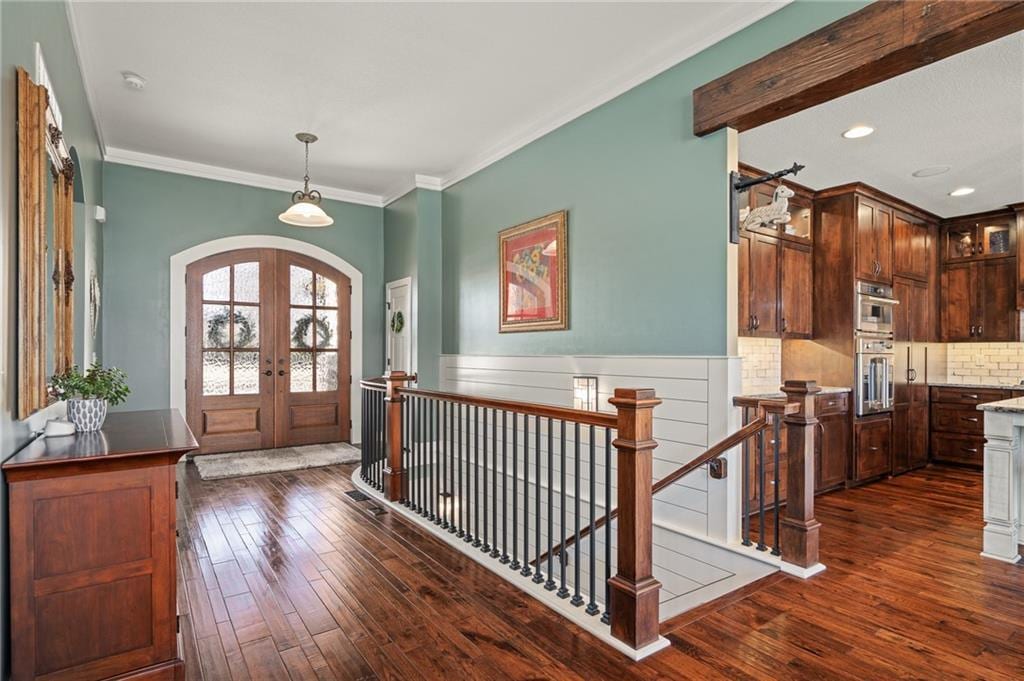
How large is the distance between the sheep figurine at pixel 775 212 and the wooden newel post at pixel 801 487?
108 centimetres

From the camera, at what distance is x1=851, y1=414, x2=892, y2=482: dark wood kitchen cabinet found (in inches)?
Answer: 188

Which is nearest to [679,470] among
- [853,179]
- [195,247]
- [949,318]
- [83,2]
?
[853,179]

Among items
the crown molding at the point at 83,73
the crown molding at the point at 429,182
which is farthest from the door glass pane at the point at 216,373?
the crown molding at the point at 429,182

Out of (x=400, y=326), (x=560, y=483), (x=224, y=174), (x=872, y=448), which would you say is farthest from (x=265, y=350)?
(x=872, y=448)

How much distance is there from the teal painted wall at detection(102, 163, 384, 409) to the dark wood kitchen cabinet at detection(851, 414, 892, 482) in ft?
20.8

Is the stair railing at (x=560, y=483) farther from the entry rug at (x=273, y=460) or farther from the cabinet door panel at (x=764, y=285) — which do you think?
the cabinet door panel at (x=764, y=285)

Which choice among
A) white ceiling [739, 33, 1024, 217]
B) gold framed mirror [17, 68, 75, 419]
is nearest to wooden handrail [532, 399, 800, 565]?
white ceiling [739, 33, 1024, 217]

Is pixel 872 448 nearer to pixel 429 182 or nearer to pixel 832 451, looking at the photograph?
pixel 832 451

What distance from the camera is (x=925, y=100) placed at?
129 inches

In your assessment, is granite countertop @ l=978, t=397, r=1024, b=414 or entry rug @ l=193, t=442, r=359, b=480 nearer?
granite countertop @ l=978, t=397, r=1024, b=414

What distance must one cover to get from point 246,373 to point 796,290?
5632mm

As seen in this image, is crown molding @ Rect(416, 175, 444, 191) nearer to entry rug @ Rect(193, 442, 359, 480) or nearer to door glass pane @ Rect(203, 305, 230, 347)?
door glass pane @ Rect(203, 305, 230, 347)

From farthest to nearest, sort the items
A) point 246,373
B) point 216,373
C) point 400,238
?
point 400,238, point 246,373, point 216,373

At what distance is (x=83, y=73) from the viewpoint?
373 cm
